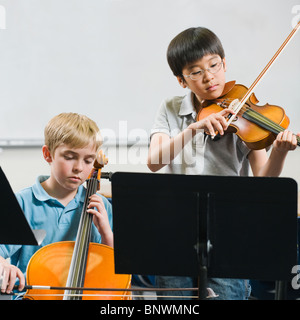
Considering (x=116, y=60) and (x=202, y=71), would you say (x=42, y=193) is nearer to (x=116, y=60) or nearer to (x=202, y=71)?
(x=202, y=71)

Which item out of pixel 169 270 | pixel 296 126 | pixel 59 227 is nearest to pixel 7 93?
pixel 59 227

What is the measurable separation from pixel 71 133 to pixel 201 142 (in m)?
0.41

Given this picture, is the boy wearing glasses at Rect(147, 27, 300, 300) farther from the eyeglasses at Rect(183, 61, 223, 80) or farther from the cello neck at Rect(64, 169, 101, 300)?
the cello neck at Rect(64, 169, 101, 300)

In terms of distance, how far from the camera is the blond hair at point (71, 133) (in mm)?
1477

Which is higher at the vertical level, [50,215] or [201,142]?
[201,142]

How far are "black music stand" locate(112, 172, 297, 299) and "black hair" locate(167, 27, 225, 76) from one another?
569 mm

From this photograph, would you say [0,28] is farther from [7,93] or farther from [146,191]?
[146,191]

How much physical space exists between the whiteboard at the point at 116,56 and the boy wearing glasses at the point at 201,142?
2.91 ft

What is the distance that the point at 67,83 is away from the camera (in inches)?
92.6

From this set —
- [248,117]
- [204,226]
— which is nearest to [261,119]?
[248,117]

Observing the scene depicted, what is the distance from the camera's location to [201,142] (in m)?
1.43

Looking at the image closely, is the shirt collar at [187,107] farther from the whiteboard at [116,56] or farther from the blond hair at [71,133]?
the whiteboard at [116,56]

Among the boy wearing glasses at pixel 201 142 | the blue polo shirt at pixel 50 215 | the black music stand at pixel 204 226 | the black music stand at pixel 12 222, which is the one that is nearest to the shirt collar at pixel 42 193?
the blue polo shirt at pixel 50 215

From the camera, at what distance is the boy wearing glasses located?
1368 millimetres
